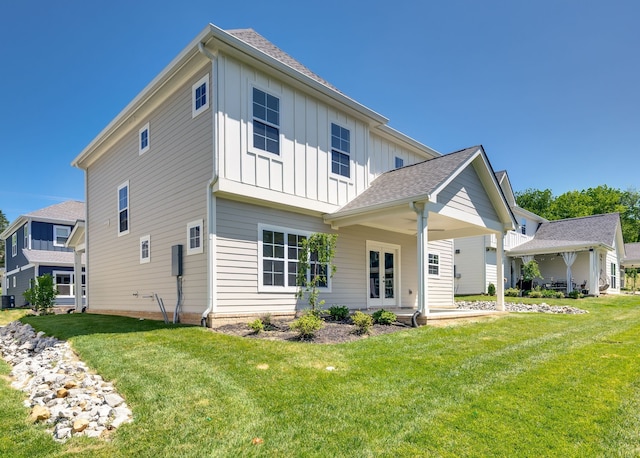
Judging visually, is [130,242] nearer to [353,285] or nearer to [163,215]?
[163,215]

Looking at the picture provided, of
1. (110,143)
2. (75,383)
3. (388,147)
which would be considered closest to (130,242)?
(110,143)

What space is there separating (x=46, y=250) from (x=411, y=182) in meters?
22.7

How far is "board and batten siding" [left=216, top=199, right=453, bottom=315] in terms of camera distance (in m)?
8.55

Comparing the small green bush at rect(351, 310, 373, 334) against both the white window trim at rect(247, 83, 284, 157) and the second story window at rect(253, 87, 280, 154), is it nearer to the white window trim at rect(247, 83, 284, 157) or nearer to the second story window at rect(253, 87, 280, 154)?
the white window trim at rect(247, 83, 284, 157)

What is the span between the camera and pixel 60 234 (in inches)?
941

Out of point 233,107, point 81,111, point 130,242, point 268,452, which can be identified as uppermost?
point 81,111

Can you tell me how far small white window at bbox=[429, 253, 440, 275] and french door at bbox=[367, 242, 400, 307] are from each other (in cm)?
209

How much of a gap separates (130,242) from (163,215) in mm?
2472

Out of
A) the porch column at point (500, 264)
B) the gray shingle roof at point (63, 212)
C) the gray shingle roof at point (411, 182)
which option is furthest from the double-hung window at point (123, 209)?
the gray shingle roof at point (63, 212)

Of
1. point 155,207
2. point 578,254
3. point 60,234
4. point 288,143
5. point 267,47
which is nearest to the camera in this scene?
point 288,143

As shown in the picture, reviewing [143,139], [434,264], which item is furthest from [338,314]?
[143,139]

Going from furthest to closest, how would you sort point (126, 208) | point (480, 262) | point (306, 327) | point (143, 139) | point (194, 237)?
point (480, 262) → point (126, 208) → point (143, 139) → point (194, 237) → point (306, 327)

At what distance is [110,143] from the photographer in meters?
13.5

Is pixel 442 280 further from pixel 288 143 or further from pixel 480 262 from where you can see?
pixel 480 262
